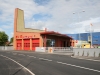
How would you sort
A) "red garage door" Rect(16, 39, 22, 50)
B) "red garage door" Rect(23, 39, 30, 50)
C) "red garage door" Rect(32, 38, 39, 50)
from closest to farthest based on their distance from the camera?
"red garage door" Rect(32, 38, 39, 50) < "red garage door" Rect(23, 39, 30, 50) < "red garage door" Rect(16, 39, 22, 50)

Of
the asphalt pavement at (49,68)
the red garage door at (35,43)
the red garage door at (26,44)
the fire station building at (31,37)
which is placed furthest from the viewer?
the red garage door at (26,44)

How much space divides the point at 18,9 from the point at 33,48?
23623 millimetres

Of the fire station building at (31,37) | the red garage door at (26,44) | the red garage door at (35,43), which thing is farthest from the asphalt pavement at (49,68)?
the red garage door at (26,44)

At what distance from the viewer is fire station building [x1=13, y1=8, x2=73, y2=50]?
59750mm

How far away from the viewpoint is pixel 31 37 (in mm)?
62438

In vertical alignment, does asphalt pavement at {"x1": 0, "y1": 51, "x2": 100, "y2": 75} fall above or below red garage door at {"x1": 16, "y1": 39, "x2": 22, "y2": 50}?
below

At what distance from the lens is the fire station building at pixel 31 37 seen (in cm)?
5975

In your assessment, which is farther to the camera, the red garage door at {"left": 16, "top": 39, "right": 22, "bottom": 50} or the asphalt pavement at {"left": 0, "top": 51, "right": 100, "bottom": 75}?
the red garage door at {"left": 16, "top": 39, "right": 22, "bottom": 50}

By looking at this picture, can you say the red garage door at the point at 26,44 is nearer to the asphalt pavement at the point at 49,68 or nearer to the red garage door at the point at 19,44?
the red garage door at the point at 19,44

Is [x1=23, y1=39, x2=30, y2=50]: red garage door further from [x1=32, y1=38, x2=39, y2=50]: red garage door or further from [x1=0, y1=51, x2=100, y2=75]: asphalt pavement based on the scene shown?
[x1=0, y1=51, x2=100, y2=75]: asphalt pavement

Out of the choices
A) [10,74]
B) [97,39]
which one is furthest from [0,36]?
[10,74]

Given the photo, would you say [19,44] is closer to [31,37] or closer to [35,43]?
[31,37]

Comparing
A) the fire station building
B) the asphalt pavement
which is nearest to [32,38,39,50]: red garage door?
the fire station building

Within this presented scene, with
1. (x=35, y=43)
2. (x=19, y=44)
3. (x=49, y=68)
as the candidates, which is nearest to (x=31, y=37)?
(x=35, y=43)
